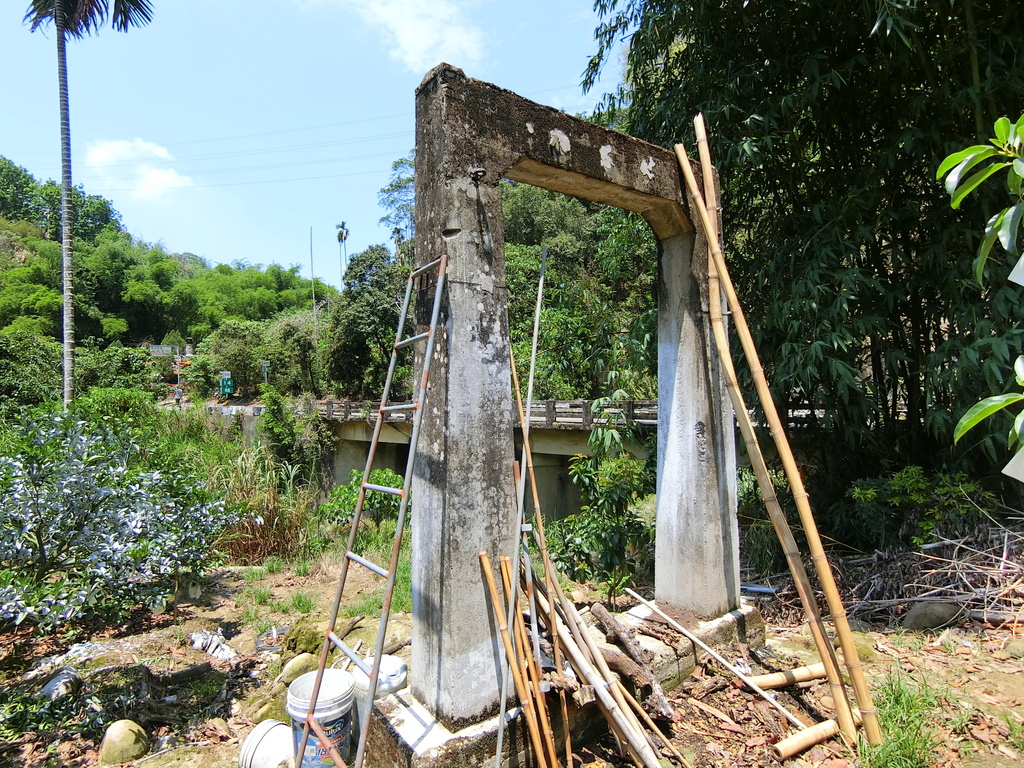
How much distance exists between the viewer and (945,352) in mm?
4379

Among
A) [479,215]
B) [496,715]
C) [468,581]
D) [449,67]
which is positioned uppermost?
[449,67]

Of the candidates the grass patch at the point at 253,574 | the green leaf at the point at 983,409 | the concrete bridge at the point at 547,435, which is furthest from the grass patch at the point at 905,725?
the grass patch at the point at 253,574

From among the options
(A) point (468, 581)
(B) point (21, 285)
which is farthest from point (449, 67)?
(B) point (21, 285)

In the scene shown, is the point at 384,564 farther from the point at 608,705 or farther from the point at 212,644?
the point at 608,705

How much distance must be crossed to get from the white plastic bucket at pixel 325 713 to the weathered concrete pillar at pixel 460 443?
472mm

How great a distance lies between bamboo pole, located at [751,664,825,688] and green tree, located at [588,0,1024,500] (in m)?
2.32

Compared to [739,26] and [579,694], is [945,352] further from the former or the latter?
[579,694]

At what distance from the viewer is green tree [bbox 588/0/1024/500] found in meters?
4.42

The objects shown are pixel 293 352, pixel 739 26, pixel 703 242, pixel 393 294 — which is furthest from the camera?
pixel 293 352

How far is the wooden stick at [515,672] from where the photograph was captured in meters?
2.26

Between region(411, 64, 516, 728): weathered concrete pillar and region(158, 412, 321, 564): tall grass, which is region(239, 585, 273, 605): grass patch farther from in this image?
region(411, 64, 516, 728): weathered concrete pillar

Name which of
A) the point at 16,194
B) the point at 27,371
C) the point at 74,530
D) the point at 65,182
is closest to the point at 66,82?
the point at 65,182

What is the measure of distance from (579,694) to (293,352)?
21555mm

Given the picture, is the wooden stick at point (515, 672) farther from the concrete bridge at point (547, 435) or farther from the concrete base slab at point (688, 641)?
the concrete bridge at point (547, 435)
